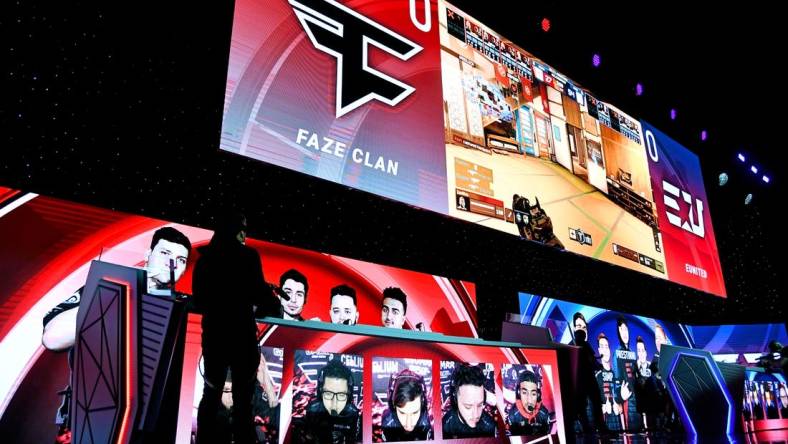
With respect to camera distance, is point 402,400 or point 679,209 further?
point 679,209

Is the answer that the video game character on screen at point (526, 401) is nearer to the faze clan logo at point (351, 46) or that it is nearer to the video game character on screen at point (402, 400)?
the video game character on screen at point (402, 400)

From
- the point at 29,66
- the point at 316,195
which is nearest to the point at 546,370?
the point at 316,195

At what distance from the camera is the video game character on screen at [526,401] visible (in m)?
2.77

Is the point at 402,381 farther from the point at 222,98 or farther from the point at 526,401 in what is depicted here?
the point at 222,98

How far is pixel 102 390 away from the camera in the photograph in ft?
5.34

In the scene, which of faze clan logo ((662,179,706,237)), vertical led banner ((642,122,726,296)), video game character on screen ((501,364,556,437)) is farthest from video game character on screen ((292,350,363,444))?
faze clan logo ((662,179,706,237))

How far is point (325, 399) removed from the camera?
2215 mm

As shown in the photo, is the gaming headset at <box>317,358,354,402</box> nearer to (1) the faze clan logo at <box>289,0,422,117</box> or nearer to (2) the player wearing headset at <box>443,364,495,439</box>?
(2) the player wearing headset at <box>443,364,495,439</box>

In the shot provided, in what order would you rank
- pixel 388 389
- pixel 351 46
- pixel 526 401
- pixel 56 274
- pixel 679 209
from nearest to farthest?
pixel 388 389 → pixel 56 274 → pixel 526 401 → pixel 351 46 → pixel 679 209

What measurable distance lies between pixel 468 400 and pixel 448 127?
2308 mm

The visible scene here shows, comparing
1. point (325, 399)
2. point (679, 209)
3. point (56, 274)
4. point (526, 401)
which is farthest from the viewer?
point (679, 209)

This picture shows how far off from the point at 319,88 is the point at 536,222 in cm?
229

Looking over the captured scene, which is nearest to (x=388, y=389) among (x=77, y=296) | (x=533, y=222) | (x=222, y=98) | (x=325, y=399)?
(x=325, y=399)

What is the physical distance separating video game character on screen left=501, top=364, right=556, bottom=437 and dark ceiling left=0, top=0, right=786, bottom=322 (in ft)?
5.70
